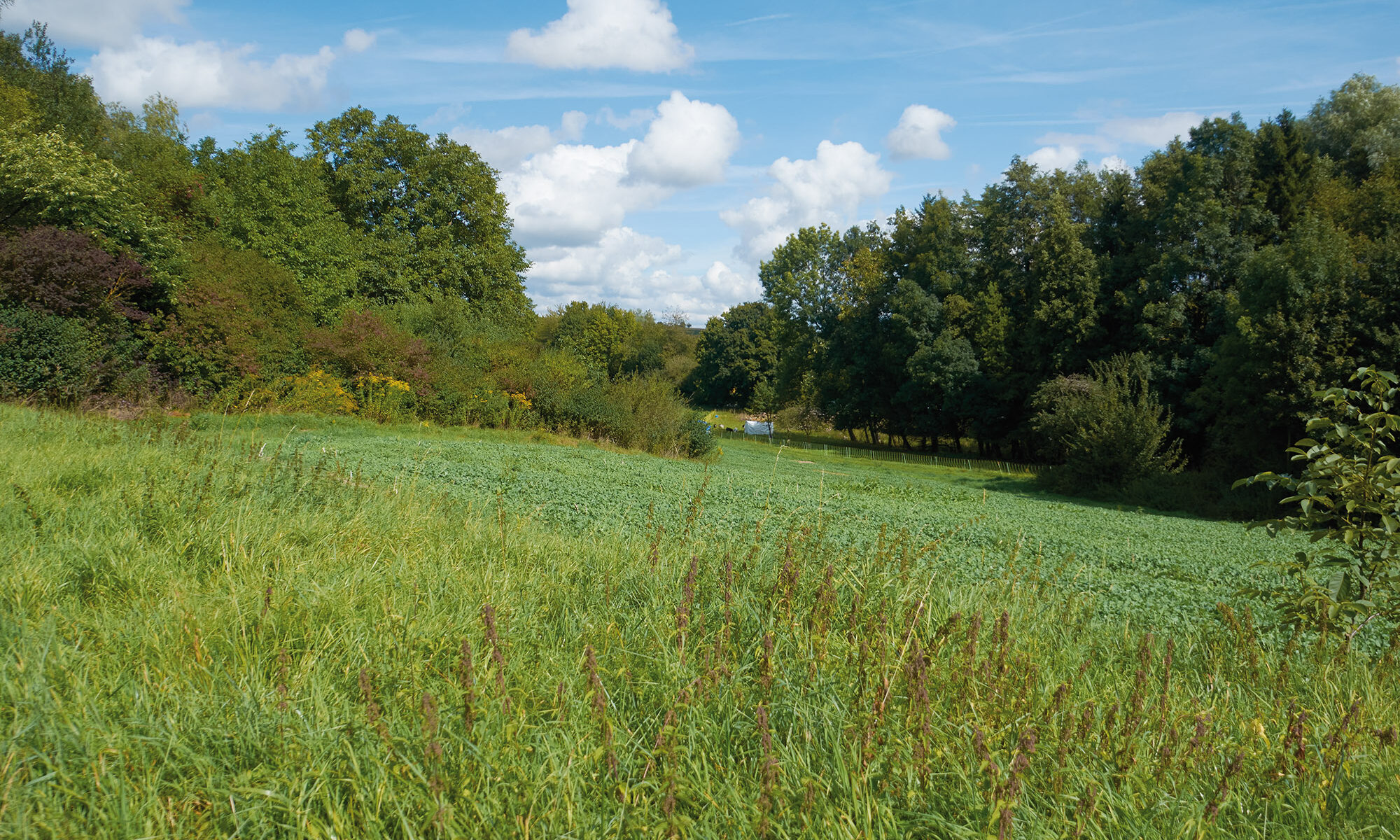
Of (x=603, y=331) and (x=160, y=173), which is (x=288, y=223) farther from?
(x=603, y=331)

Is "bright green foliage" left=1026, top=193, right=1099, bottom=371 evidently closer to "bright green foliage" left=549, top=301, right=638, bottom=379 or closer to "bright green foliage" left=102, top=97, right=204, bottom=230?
"bright green foliage" left=102, top=97, right=204, bottom=230

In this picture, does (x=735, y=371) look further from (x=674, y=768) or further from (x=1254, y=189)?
(x=674, y=768)

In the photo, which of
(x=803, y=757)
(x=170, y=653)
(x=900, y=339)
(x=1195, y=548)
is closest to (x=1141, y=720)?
(x=803, y=757)

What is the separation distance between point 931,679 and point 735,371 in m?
70.7

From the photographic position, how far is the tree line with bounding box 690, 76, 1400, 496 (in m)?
20.0

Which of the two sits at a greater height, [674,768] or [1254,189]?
[1254,189]

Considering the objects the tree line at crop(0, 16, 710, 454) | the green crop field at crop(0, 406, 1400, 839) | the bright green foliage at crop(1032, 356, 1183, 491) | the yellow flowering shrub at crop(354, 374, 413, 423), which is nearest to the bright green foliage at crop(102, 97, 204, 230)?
the tree line at crop(0, 16, 710, 454)

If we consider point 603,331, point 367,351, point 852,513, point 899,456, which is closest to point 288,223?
point 367,351

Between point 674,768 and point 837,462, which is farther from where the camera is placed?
point 837,462

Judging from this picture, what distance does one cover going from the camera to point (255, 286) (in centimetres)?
2047

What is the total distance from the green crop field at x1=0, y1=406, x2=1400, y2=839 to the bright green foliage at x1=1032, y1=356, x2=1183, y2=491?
19.7 meters

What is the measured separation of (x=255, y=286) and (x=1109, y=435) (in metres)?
26.2

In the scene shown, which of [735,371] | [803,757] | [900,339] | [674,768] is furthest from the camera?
[735,371]

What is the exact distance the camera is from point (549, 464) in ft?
Answer: 40.3
